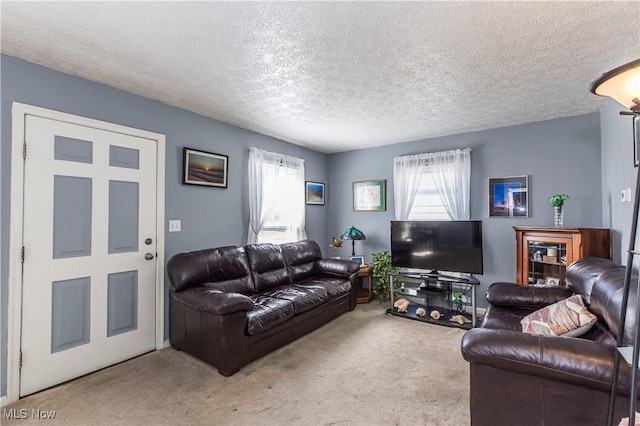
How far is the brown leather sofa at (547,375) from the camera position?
1343 mm

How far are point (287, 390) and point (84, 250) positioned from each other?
6.66 feet

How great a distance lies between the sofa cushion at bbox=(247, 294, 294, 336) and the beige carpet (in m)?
0.33

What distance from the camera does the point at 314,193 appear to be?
16.5 feet

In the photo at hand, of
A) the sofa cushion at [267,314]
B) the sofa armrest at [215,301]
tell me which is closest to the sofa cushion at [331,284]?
the sofa cushion at [267,314]

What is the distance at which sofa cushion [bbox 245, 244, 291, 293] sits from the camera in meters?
3.43

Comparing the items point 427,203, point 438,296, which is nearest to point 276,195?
point 427,203

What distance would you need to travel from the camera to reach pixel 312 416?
75.1 inches

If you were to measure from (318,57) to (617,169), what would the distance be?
297 cm

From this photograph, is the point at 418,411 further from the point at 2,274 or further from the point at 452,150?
the point at 452,150

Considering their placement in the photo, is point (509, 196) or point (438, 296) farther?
point (438, 296)

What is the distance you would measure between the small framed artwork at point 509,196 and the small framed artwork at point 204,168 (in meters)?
3.47

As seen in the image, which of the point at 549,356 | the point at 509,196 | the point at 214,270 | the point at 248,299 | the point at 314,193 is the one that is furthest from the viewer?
the point at 314,193

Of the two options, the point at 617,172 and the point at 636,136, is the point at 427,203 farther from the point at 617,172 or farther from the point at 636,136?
the point at 636,136

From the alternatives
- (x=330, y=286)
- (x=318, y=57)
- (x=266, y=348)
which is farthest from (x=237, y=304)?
(x=318, y=57)
